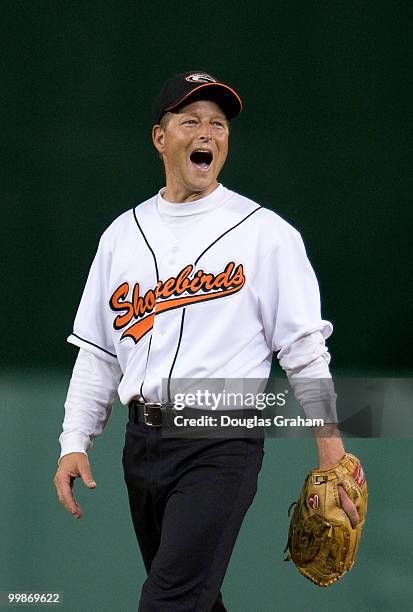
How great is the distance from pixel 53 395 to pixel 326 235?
1141 mm

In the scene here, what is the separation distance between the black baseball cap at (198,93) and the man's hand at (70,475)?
938 millimetres

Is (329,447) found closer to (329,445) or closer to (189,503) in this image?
(329,445)

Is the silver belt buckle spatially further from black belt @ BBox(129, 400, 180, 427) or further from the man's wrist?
the man's wrist

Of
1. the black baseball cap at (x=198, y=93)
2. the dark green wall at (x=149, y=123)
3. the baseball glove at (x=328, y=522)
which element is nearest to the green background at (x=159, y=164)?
the dark green wall at (x=149, y=123)

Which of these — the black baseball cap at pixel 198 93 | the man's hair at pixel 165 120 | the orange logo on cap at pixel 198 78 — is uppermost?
the orange logo on cap at pixel 198 78

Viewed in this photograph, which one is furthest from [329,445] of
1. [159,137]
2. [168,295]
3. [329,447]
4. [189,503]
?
[159,137]

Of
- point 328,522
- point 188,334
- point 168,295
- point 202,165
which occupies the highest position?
point 202,165

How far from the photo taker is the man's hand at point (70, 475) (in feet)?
10.5

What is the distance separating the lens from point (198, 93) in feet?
10.5

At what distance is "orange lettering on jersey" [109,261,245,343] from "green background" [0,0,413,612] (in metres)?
1.18

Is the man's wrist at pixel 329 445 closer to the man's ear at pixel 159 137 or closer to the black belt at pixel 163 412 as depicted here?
the black belt at pixel 163 412

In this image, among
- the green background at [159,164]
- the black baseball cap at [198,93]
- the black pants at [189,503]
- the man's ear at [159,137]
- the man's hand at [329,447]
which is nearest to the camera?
the black pants at [189,503]

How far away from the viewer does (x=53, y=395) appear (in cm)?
449

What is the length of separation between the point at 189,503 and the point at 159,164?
175cm
